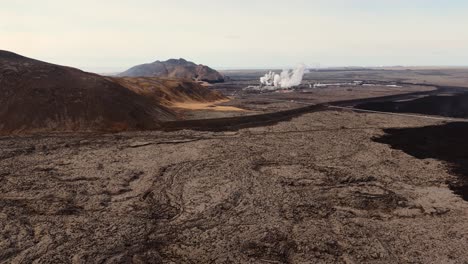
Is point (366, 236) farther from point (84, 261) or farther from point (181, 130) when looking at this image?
point (181, 130)

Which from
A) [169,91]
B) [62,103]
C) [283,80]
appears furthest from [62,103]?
[283,80]

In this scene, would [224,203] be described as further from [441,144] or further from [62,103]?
[62,103]

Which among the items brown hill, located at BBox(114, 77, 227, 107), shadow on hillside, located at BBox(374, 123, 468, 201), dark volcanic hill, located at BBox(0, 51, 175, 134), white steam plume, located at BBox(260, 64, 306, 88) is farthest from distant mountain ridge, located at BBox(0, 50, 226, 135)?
white steam plume, located at BBox(260, 64, 306, 88)

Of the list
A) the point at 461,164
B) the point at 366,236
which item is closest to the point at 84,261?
the point at 366,236

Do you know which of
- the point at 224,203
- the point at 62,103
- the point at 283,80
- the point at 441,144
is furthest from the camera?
the point at 283,80

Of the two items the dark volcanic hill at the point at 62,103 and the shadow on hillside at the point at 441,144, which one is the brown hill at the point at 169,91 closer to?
the dark volcanic hill at the point at 62,103

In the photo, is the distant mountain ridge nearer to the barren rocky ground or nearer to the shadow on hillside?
the barren rocky ground

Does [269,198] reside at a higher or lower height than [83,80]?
lower
